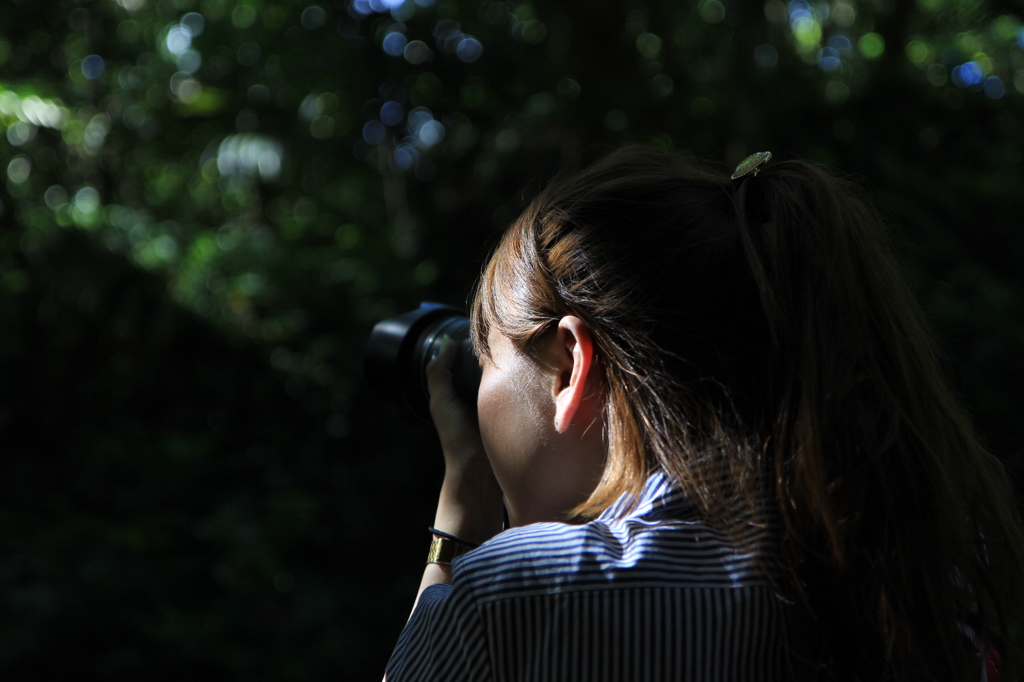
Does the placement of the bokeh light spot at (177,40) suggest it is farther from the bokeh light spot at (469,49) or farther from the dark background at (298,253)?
the bokeh light spot at (469,49)

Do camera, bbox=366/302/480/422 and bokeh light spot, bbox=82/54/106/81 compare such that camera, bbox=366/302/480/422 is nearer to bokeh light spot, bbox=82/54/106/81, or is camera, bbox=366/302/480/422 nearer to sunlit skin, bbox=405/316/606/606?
sunlit skin, bbox=405/316/606/606

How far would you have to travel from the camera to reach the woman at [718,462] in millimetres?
740

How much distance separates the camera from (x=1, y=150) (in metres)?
3.68

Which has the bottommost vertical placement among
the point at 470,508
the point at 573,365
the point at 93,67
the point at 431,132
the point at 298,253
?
the point at 470,508

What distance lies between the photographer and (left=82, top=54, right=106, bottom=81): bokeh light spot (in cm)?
471

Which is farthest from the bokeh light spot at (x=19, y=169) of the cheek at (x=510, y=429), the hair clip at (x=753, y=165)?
the hair clip at (x=753, y=165)

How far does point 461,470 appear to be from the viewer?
46.2 inches

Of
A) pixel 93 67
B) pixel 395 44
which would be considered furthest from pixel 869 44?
pixel 93 67

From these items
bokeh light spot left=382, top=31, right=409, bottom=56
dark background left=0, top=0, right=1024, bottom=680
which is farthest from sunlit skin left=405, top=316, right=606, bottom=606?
bokeh light spot left=382, top=31, right=409, bottom=56

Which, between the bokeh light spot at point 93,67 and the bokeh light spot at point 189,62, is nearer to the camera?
the bokeh light spot at point 189,62

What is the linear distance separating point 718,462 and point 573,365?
19cm

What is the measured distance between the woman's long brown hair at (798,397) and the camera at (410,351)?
417mm

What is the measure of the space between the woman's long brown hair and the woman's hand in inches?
12.1

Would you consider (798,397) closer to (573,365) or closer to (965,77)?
(573,365)
